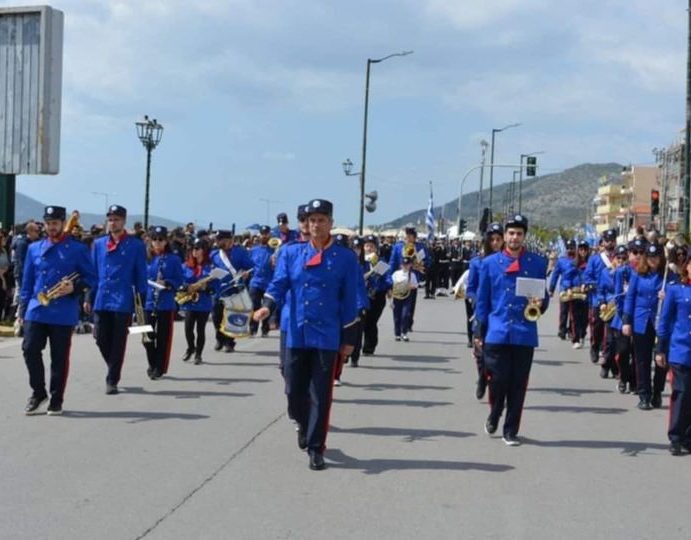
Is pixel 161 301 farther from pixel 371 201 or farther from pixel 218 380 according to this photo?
pixel 371 201

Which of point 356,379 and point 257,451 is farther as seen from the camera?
point 356,379

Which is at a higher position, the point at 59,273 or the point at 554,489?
the point at 59,273

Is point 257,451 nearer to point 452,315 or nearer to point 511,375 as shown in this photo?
point 511,375

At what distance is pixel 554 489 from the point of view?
24.6 feet

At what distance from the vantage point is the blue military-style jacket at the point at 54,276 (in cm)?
1040

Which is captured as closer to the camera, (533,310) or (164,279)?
(533,310)

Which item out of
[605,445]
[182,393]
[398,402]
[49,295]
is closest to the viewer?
[605,445]

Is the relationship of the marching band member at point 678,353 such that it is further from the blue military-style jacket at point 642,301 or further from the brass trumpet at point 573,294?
the brass trumpet at point 573,294

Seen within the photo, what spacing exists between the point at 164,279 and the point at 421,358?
4.62m

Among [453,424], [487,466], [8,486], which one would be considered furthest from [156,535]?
[453,424]

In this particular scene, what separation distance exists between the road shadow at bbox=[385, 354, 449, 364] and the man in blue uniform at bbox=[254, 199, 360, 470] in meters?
7.78

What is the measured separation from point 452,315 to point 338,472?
1902 centimetres

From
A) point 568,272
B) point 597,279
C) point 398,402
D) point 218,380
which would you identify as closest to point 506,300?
point 398,402

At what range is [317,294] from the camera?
26.9ft
